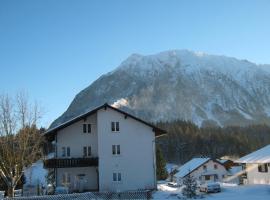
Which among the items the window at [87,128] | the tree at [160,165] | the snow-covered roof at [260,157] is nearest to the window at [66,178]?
the window at [87,128]

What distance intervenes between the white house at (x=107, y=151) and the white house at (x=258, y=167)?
13.6m

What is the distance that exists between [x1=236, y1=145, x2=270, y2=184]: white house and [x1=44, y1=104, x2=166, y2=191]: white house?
13638 mm

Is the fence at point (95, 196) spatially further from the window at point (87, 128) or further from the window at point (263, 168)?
the window at point (263, 168)

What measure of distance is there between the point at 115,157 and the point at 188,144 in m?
115

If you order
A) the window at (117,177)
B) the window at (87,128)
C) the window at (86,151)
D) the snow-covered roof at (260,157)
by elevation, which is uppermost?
the window at (87,128)

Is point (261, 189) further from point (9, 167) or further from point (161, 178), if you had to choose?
point (161, 178)

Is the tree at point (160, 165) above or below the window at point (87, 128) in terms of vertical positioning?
below

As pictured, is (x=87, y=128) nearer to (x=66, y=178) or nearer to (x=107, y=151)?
(x=107, y=151)

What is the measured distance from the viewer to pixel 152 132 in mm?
45219

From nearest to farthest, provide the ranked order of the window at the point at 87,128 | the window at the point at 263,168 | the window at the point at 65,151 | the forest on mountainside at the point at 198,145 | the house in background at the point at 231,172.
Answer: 1. the window at the point at 65,151
2. the window at the point at 87,128
3. the window at the point at 263,168
4. the house in background at the point at 231,172
5. the forest on mountainside at the point at 198,145

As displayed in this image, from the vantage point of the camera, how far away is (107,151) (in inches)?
1724

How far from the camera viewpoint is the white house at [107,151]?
1713 inches

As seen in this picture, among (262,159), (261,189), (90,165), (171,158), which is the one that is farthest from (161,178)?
(171,158)

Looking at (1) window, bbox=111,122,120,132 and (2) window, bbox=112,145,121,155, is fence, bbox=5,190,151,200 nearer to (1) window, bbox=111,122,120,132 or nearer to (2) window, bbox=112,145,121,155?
(2) window, bbox=112,145,121,155
